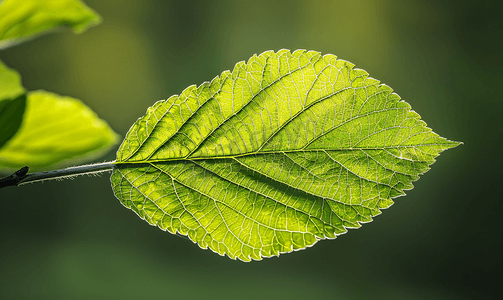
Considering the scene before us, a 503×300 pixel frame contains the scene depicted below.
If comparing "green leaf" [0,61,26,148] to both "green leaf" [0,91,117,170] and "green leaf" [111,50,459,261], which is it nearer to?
"green leaf" [0,91,117,170]

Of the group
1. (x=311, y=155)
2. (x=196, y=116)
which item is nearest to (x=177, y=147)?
(x=196, y=116)

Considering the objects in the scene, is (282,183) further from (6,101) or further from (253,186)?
(6,101)

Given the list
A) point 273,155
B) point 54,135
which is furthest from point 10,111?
point 273,155

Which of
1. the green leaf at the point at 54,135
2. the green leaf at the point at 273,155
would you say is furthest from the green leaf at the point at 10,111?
the green leaf at the point at 273,155

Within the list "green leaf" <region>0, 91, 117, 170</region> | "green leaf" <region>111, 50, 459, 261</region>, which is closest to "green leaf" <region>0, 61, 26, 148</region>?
"green leaf" <region>0, 91, 117, 170</region>
